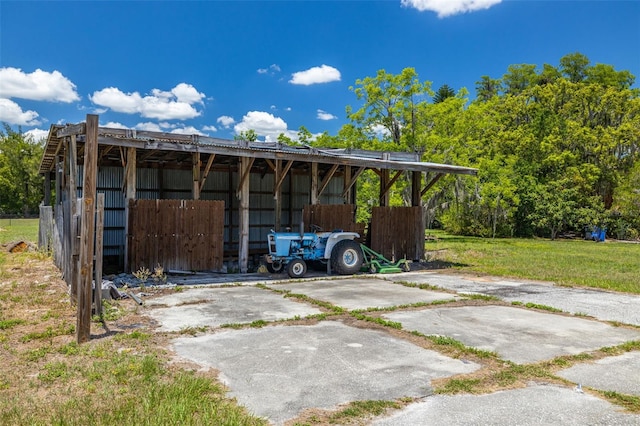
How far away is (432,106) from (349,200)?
10.9 m

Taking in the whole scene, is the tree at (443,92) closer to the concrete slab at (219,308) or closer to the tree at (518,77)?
the tree at (518,77)

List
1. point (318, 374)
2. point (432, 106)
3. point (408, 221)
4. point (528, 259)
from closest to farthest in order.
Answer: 1. point (318, 374)
2. point (408, 221)
3. point (528, 259)
4. point (432, 106)

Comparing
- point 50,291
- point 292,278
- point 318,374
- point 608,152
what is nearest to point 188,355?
point 318,374

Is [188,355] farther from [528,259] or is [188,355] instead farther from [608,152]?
[608,152]

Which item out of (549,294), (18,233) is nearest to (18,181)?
(18,233)

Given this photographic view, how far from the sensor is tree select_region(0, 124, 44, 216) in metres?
50.0

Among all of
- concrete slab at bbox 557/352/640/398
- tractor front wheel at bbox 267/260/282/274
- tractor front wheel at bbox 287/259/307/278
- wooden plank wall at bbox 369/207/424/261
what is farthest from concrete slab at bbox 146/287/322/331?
wooden plank wall at bbox 369/207/424/261

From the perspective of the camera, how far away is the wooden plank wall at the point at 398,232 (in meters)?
14.5

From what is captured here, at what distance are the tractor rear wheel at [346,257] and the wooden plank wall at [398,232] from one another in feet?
6.10

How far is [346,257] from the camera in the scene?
1249 centimetres

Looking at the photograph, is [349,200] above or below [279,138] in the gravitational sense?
below

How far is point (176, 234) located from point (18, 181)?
48.1m

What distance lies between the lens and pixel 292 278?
11812 mm

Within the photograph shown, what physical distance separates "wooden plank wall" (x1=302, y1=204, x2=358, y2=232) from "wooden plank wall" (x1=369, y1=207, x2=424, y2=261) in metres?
0.84
